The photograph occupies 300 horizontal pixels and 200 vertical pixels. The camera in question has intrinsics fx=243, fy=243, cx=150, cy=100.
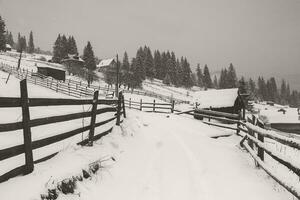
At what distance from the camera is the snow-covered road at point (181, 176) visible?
5.53 m

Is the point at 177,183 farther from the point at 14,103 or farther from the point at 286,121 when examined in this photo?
the point at 286,121

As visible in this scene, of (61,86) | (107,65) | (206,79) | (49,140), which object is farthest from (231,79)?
(49,140)

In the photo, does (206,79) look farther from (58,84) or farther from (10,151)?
(10,151)

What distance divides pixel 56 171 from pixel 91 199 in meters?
0.88

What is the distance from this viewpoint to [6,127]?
4086 mm

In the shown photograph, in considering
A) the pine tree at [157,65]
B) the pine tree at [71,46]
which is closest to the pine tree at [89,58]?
the pine tree at [71,46]

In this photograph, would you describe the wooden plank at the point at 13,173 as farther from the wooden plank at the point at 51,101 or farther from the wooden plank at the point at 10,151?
the wooden plank at the point at 51,101

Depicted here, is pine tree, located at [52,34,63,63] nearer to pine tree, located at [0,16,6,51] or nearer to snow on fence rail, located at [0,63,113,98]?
pine tree, located at [0,16,6,51]

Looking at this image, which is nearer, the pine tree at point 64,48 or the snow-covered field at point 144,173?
the snow-covered field at point 144,173

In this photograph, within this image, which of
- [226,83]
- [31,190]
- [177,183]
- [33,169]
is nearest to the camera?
[31,190]

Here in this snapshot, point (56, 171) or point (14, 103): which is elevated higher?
point (14, 103)

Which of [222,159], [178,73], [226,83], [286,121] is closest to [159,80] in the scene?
[178,73]

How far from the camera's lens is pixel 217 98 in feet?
119

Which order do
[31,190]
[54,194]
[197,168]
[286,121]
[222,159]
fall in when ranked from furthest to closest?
[286,121]
[222,159]
[197,168]
[54,194]
[31,190]
